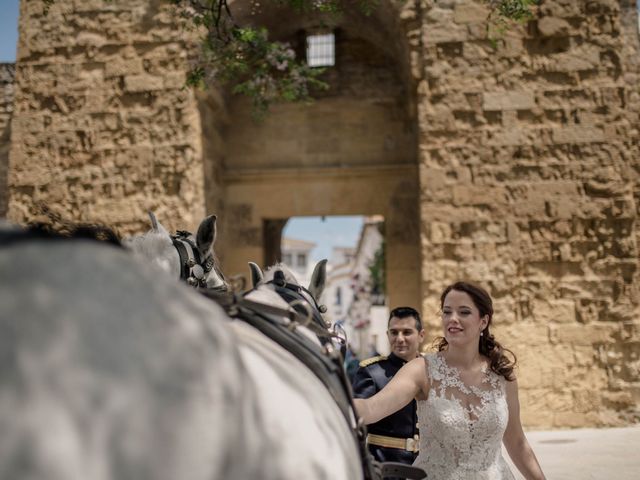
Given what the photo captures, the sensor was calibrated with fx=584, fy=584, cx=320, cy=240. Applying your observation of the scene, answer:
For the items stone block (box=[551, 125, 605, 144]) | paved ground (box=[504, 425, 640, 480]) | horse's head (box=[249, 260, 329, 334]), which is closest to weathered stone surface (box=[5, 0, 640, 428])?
stone block (box=[551, 125, 605, 144])

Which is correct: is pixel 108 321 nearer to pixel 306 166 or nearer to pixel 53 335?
pixel 53 335

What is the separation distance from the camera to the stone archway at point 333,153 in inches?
357

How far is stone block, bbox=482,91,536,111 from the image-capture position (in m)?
7.09

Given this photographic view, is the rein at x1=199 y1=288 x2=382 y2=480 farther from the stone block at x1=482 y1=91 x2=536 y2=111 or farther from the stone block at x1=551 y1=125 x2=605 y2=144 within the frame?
the stone block at x1=551 y1=125 x2=605 y2=144

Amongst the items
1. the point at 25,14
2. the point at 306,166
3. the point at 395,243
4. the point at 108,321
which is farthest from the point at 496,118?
the point at 108,321

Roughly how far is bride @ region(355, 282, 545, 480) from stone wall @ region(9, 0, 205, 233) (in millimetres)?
5507

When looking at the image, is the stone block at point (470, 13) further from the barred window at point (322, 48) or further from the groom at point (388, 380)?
the groom at point (388, 380)

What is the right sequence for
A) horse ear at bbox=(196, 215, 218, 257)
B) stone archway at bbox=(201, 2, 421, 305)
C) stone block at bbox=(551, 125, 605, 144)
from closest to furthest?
horse ear at bbox=(196, 215, 218, 257) < stone block at bbox=(551, 125, 605, 144) < stone archway at bbox=(201, 2, 421, 305)

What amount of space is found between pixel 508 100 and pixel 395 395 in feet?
18.8

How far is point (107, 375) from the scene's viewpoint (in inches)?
30.5

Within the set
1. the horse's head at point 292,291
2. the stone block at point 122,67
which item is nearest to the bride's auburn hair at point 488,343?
the horse's head at point 292,291

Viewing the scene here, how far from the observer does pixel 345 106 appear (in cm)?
935

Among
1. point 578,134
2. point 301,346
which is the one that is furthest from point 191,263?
point 578,134

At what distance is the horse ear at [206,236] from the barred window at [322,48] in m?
7.12
